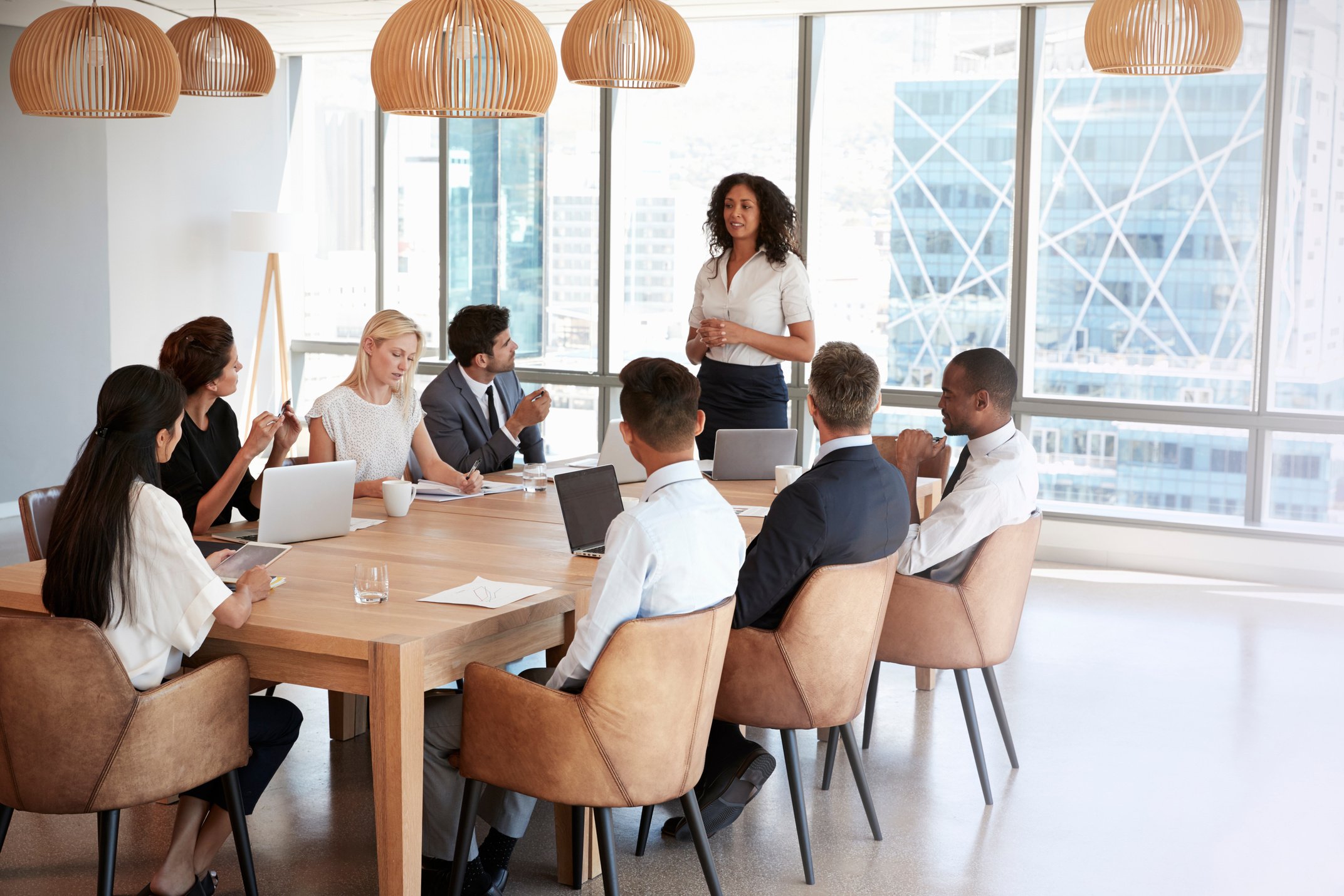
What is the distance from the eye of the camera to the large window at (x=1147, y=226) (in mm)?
6590

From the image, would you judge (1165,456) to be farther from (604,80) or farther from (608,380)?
(604,80)

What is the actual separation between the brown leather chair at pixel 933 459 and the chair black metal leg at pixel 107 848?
9.79 feet

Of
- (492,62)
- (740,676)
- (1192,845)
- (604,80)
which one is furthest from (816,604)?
(604,80)

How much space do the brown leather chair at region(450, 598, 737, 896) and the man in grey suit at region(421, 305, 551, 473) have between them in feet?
7.59

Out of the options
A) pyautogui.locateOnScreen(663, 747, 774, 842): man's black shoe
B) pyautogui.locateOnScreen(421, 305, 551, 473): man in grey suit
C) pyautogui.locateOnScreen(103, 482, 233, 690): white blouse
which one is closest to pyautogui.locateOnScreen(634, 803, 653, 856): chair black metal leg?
pyautogui.locateOnScreen(663, 747, 774, 842): man's black shoe

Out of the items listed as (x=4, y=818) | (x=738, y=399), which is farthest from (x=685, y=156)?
(x=4, y=818)

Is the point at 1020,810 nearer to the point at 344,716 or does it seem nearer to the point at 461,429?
the point at 344,716

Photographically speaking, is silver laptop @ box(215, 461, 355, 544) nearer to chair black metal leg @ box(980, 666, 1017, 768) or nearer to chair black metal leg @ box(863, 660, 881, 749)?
chair black metal leg @ box(863, 660, 881, 749)

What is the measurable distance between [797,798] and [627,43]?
2538mm

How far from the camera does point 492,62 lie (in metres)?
3.45

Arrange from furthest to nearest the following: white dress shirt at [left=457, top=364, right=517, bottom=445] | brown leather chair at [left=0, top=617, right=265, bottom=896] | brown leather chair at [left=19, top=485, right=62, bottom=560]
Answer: white dress shirt at [left=457, top=364, right=517, bottom=445] → brown leather chair at [left=19, top=485, right=62, bottom=560] → brown leather chair at [left=0, top=617, right=265, bottom=896]

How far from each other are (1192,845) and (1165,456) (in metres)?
3.95

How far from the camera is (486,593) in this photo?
2.82 m

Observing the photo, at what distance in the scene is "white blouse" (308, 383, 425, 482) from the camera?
4.24 metres
